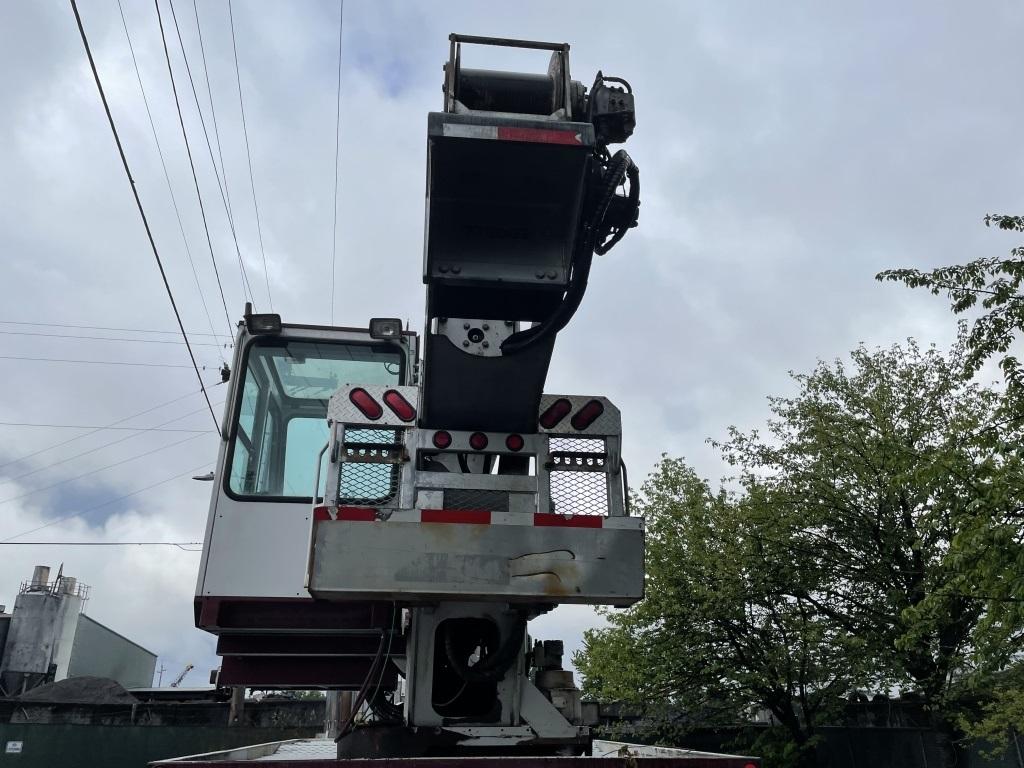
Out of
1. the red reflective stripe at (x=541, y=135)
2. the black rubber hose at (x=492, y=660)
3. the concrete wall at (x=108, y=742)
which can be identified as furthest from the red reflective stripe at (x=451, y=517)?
the concrete wall at (x=108, y=742)

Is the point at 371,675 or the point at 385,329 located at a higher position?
the point at 385,329

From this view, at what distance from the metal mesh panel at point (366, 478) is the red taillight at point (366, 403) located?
0.08 metres

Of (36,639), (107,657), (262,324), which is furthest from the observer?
(107,657)

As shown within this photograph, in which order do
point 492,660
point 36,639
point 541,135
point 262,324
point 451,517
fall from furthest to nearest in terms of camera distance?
1. point 36,639
2. point 262,324
3. point 492,660
4. point 451,517
5. point 541,135

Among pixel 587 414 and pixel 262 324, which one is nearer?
pixel 587 414

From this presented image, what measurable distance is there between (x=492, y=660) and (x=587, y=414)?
1246 mm

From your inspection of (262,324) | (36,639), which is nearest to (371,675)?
(262,324)

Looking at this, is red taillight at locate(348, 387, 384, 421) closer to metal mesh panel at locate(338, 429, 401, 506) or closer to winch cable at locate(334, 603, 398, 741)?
metal mesh panel at locate(338, 429, 401, 506)

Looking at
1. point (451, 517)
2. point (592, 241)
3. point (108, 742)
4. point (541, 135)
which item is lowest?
point (451, 517)

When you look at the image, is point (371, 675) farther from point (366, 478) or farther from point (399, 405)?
point (399, 405)

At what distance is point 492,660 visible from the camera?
12.8 ft

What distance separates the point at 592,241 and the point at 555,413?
851 millimetres

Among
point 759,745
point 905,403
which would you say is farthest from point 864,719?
point 905,403

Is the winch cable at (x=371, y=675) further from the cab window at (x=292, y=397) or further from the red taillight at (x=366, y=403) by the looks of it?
the cab window at (x=292, y=397)
